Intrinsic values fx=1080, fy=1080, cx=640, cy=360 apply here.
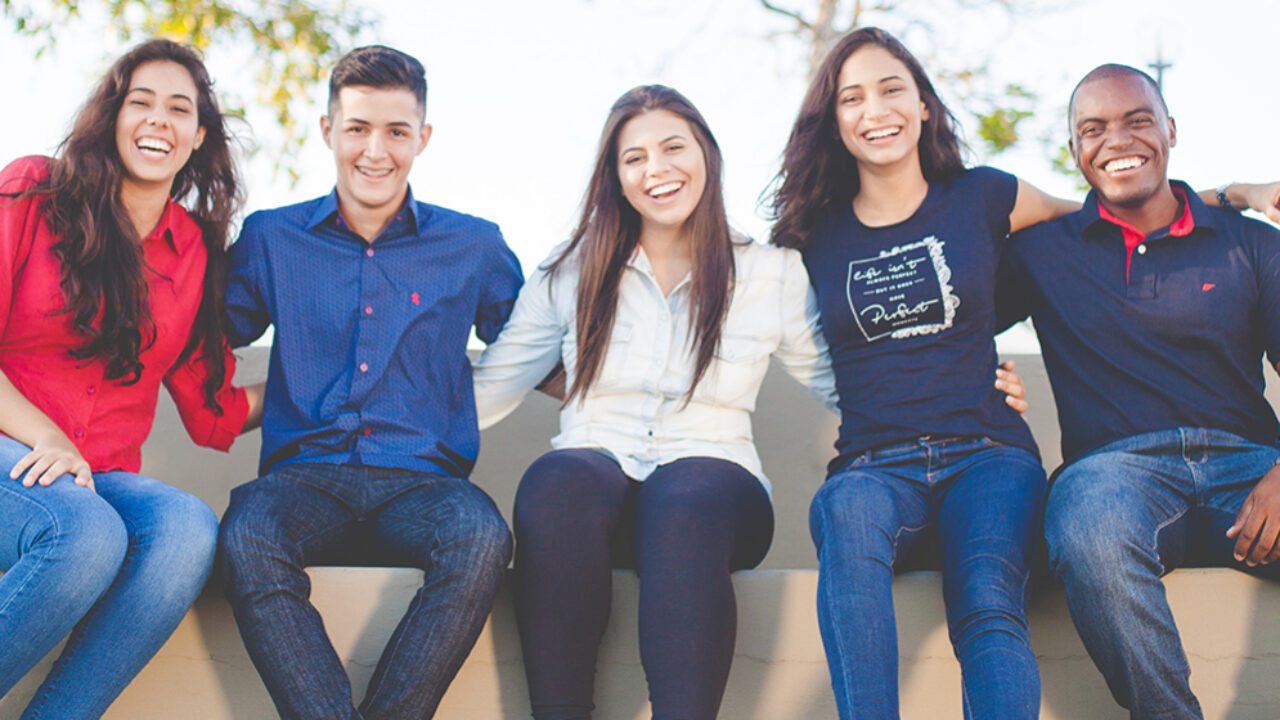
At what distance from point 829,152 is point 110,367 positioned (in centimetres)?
172

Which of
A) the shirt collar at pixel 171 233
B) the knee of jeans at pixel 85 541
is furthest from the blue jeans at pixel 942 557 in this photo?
the shirt collar at pixel 171 233

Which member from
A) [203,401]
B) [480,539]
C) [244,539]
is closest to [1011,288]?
[480,539]

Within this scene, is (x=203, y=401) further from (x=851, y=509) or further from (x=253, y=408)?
(x=851, y=509)

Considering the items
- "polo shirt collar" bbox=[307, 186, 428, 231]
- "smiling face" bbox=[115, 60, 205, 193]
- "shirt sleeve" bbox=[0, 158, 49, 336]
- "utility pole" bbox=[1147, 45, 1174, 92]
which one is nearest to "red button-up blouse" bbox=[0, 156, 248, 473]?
"shirt sleeve" bbox=[0, 158, 49, 336]

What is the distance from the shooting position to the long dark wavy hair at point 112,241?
224cm

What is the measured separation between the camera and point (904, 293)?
2.40 metres

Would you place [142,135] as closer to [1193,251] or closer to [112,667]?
[112,667]

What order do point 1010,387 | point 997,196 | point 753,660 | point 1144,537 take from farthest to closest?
point 997,196, point 1010,387, point 753,660, point 1144,537

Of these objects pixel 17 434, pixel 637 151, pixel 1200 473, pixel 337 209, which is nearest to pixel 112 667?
pixel 17 434

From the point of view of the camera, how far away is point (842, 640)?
1862 millimetres

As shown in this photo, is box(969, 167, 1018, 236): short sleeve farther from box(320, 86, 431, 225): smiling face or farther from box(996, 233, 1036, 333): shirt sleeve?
box(320, 86, 431, 225): smiling face

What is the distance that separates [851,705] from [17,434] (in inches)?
65.6

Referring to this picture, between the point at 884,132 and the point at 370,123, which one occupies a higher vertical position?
the point at 884,132

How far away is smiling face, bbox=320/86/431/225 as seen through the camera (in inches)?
98.6
